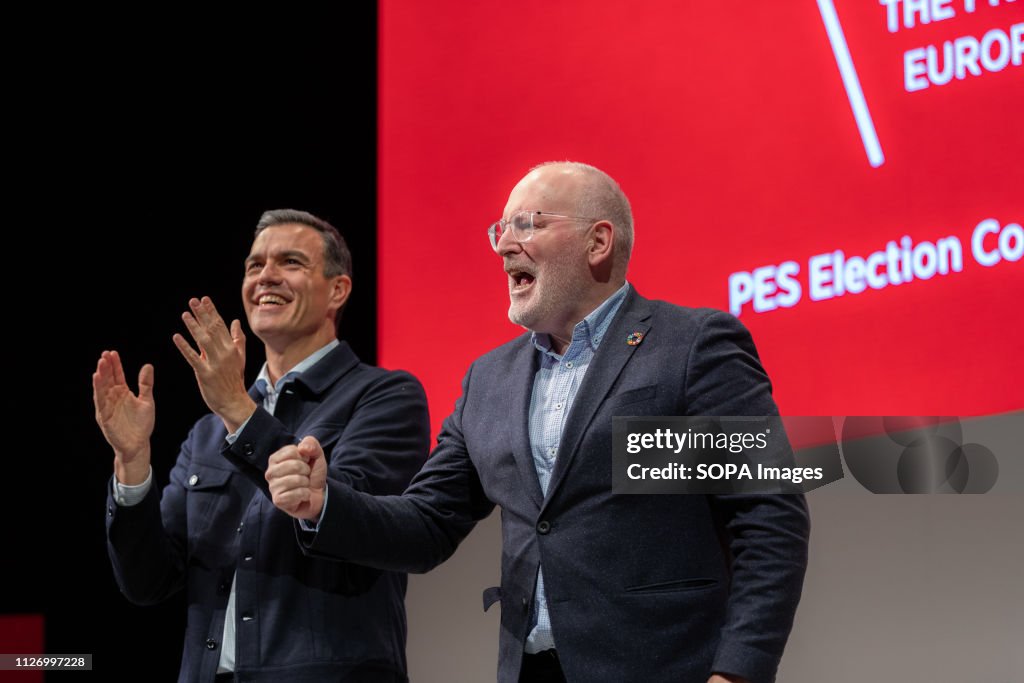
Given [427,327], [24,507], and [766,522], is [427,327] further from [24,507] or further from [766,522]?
[766,522]

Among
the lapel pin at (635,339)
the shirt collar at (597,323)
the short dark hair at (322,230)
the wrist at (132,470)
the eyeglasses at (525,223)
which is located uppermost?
the short dark hair at (322,230)

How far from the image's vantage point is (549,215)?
2.20 m

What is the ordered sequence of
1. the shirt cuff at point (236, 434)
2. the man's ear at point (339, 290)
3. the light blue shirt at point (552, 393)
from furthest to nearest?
the man's ear at point (339, 290) → the shirt cuff at point (236, 434) → the light blue shirt at point (552, 393)

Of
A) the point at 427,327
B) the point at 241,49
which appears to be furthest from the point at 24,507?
the point at 241,49

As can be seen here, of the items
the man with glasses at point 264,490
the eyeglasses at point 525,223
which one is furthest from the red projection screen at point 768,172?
the eyeglasses at point 525,223

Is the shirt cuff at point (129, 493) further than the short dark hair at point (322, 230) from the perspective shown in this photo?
No

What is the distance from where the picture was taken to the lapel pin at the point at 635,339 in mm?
2031

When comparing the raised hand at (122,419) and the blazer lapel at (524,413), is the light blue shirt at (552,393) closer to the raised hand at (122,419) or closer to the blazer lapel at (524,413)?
the blazer lapel at (524,413)

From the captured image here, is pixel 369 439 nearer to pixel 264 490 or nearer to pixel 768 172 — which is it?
pixel 264 490

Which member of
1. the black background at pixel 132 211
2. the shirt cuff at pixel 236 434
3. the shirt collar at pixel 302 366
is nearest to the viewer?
the shirt cuff at pixel 236 434

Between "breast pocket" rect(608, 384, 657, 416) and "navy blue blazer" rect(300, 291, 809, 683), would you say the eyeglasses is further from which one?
"breast pocket" rect(608, 384, 657, 416)

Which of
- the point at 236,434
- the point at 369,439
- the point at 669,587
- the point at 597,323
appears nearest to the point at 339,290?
the point at 369,439

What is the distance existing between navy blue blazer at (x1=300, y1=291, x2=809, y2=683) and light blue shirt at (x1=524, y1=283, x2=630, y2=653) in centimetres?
2

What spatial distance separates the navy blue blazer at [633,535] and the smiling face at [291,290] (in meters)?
0.87
